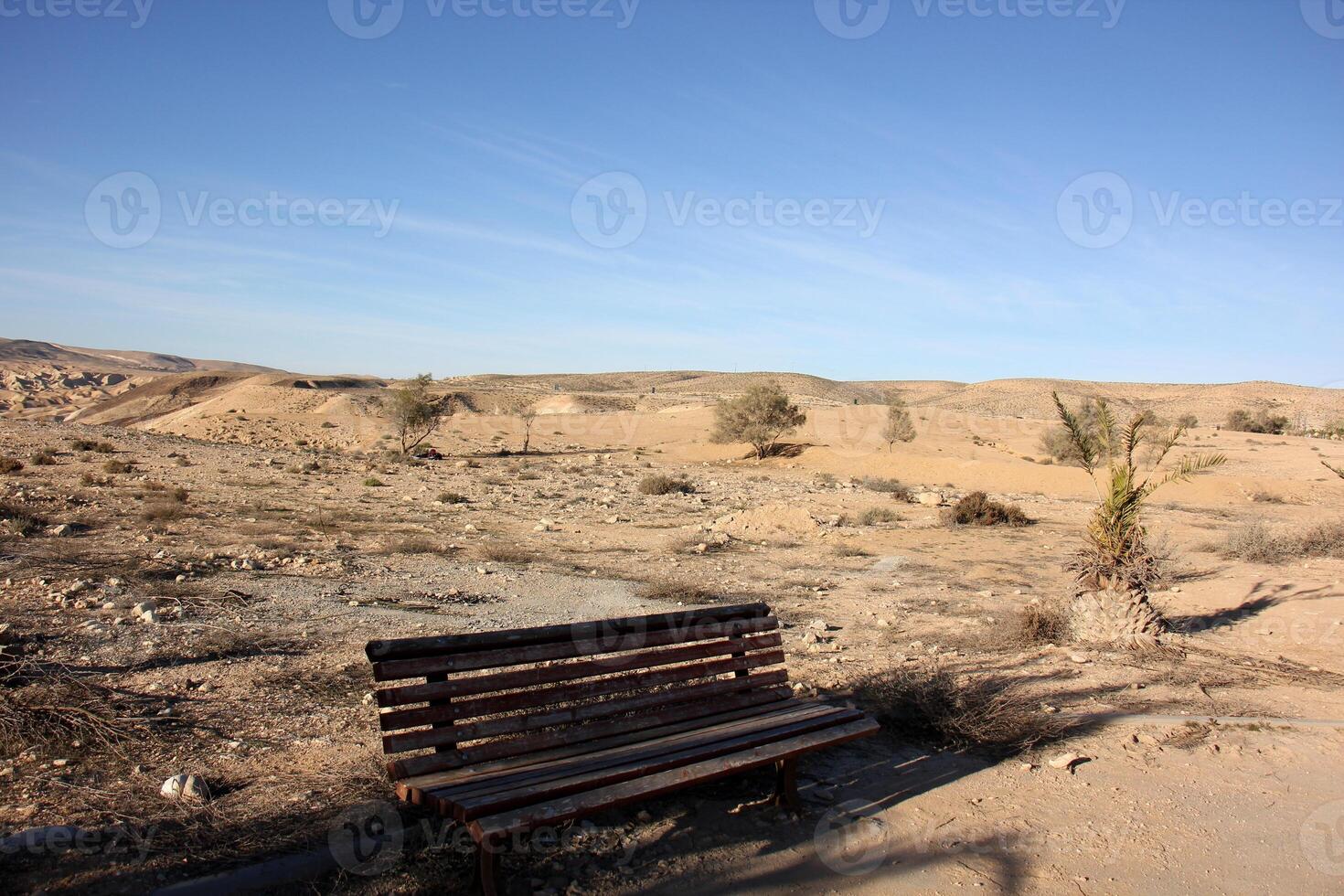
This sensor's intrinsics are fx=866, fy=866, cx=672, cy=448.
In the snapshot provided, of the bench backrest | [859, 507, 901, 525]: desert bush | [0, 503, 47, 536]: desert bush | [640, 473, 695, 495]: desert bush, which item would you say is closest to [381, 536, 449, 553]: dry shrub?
[0, 503, 47, 536]: desert bush

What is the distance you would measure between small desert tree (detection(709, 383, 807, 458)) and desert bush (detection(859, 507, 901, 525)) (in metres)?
18.8

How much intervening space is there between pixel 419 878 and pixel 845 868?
187 centimetres

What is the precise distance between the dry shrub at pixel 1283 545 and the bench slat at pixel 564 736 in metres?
11.3

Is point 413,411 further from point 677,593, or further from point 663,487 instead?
point 677,593

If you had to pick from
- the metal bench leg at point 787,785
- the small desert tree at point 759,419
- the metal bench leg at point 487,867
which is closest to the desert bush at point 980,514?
the metal bench leg at point 787,785

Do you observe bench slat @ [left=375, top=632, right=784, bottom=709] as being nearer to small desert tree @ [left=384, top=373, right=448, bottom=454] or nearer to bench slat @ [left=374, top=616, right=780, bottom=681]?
bench slat @ [left=374, top=616, right=780, bottom=681]

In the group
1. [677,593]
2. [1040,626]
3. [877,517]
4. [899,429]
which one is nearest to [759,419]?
[899,429]

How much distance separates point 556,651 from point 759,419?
1343 inches

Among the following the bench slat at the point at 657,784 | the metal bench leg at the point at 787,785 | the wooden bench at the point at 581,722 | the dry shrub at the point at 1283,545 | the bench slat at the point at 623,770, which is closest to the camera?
the bench slat at the point at 657,784

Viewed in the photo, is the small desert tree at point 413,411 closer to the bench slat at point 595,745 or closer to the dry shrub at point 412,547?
the dry shrub at point 412,547

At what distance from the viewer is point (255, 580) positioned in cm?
938

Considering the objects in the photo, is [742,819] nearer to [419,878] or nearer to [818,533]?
[419,878]

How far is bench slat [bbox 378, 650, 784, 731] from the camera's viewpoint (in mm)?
3936

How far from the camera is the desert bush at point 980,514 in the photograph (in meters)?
18.4
